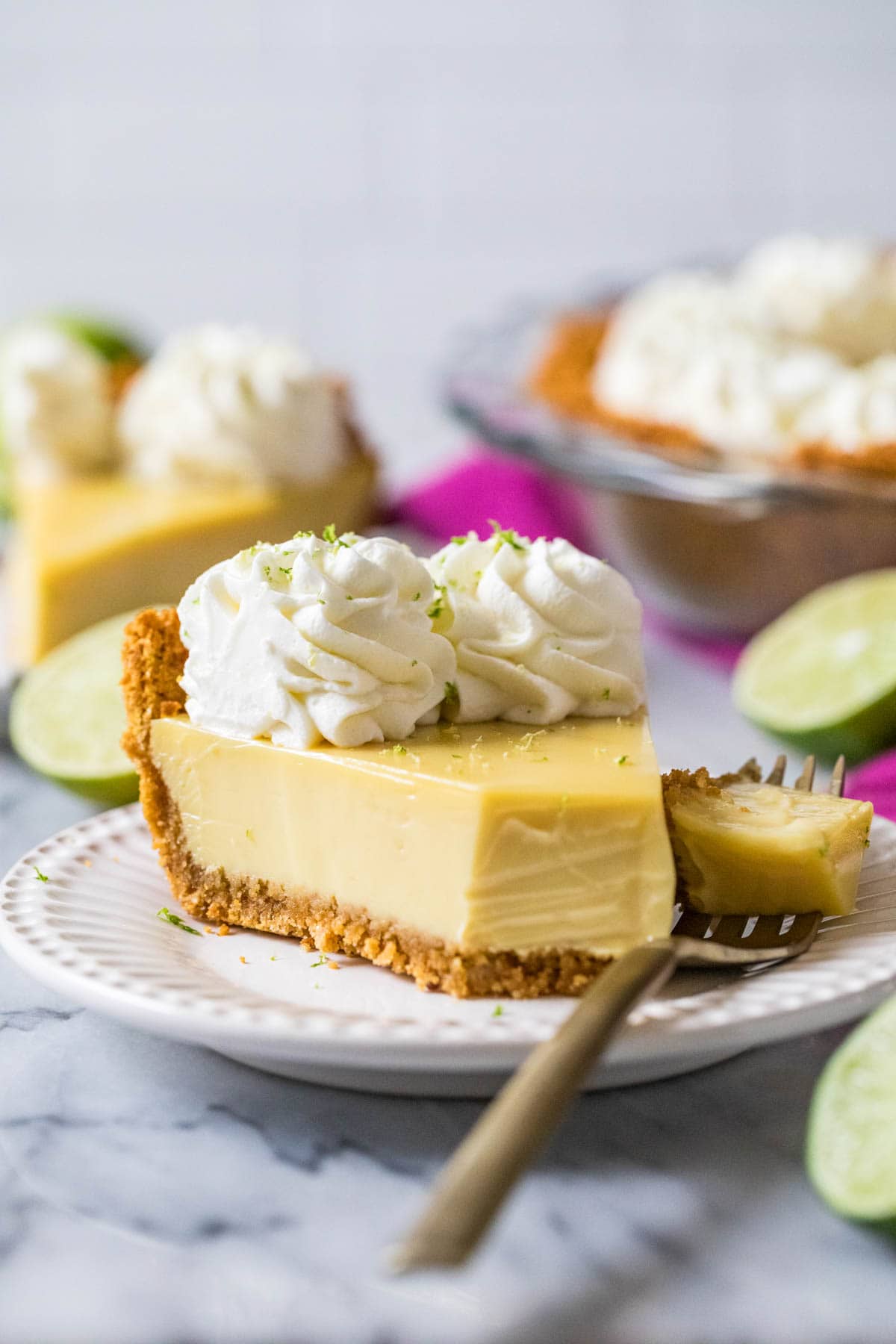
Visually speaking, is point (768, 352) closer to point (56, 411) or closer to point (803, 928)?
point (56, 411)

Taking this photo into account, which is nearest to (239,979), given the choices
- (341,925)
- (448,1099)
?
(341,925)

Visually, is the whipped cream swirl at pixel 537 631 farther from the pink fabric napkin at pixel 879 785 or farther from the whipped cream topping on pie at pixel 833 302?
the whipped cream topping on pie at pixel 833 302

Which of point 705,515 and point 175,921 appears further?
point 705,515

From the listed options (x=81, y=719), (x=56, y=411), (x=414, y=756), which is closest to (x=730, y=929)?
(x=414, y=756)

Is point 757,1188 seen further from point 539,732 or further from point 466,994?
point 539,732

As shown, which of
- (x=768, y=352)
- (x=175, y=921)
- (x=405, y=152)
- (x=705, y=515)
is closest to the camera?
(x=175, y=921)

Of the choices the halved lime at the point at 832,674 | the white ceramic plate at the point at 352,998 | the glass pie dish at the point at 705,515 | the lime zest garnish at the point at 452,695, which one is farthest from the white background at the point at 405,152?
the white ceramic plate at the point at 352,998

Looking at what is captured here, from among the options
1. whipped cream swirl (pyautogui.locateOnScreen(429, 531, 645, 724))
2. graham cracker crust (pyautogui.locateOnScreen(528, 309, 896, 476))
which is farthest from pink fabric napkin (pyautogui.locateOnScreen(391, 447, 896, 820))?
whipped cream swirl (pyautogui.locateOnScreen(429, 531, 645, 724))
